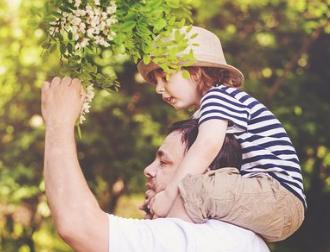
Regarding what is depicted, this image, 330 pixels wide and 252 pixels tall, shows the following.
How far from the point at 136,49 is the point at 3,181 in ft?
13.6

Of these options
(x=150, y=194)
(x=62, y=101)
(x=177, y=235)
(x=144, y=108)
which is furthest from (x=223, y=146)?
(x=144, y=108)

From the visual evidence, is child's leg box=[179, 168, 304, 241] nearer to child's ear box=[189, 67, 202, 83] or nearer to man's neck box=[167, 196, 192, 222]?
man's neck box=[167, 196, 192, 222]

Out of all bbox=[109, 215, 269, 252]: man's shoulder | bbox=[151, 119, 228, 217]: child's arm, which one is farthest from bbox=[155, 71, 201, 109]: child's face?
bbox=[109, 215, 269, 252]: man's shoulder

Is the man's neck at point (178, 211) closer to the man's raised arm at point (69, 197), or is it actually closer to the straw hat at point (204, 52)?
the man's raised arm at point (69, 197)

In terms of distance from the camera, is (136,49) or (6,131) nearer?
(136,49)

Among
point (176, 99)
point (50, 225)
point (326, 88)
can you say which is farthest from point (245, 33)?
point (176, 99)

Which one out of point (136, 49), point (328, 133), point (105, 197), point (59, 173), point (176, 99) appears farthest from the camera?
point (105, 197)

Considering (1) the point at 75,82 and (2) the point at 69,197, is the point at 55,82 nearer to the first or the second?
(1) the point at 75,82

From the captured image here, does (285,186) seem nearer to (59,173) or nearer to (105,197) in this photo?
(59,173)

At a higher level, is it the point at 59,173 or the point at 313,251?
the point at 59,173

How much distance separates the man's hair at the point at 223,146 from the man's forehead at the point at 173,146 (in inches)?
0.7

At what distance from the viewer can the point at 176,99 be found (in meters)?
2.72

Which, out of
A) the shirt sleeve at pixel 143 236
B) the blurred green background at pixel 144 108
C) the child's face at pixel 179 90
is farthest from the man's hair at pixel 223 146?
the blurred green background at pixel 144 108

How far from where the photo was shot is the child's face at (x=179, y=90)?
267cm
